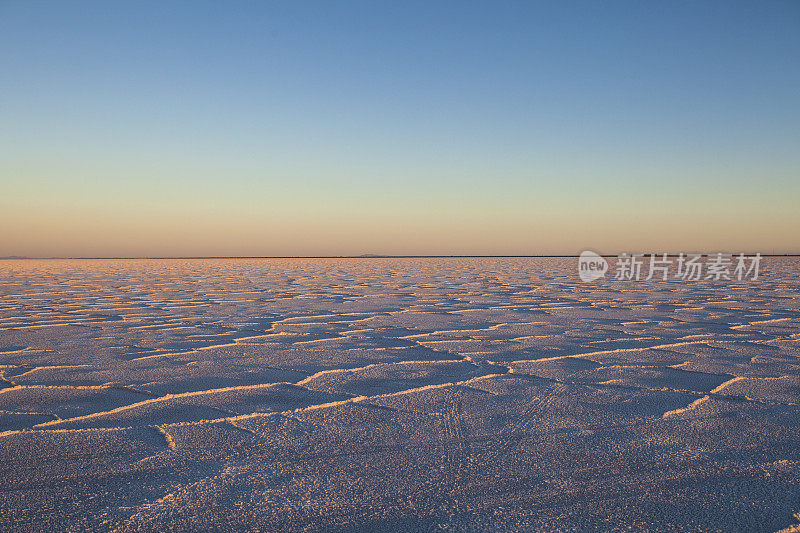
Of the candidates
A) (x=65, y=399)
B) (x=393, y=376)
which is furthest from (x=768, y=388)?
(x=65, y=399)

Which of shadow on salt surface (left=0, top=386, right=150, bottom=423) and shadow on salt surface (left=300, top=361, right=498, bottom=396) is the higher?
shadow on salt surface (left=300, top=361, right=498, bottom=396)

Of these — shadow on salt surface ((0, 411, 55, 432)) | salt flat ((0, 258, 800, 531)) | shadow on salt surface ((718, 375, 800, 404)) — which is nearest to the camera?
salt flat ((0, 258, 800, 531))

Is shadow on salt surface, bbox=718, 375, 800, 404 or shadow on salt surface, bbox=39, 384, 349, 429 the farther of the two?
shadow on salt surface, bbox=718, 375, 800, 404

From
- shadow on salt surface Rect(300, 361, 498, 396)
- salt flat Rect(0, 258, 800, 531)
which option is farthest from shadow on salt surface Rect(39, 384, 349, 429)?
shadow on salt surface Rect(300, 361, 498, 396)

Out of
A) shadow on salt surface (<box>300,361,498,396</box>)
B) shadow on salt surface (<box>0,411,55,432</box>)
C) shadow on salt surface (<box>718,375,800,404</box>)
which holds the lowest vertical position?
shadow on salt surface (<box>0,411,55,432</box>)

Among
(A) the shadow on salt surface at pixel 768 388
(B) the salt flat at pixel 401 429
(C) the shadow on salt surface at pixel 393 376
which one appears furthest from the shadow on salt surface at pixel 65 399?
(A) the shadow on salt surface at pixel 768 388

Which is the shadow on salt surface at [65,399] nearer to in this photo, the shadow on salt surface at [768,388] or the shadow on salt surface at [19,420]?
the shadow on salt surface at [19,420]

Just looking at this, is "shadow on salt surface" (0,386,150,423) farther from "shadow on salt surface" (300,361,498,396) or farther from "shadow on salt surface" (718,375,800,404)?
"shadow on salt surface" (718,375,800,404)

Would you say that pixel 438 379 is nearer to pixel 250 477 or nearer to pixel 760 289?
pixel 250 477

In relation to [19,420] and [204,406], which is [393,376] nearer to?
[204,406]

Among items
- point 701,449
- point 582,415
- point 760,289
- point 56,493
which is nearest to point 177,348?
point 56,493

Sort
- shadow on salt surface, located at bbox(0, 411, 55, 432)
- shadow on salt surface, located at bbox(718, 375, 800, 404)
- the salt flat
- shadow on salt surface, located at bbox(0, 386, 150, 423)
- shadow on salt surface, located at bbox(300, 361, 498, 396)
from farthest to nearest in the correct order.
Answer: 1. shadow on salt surface, located at bbox(300, 361, 498, 396)
2. shadow on salt surface, located at bbox(718, 375, 800, 404)
3. shadow on salt surface, located at bbox(0, 386, 150, 423)
4. shadow on salt surface, located at bbox(0, 411, 55, 432)
5. the salt flat
